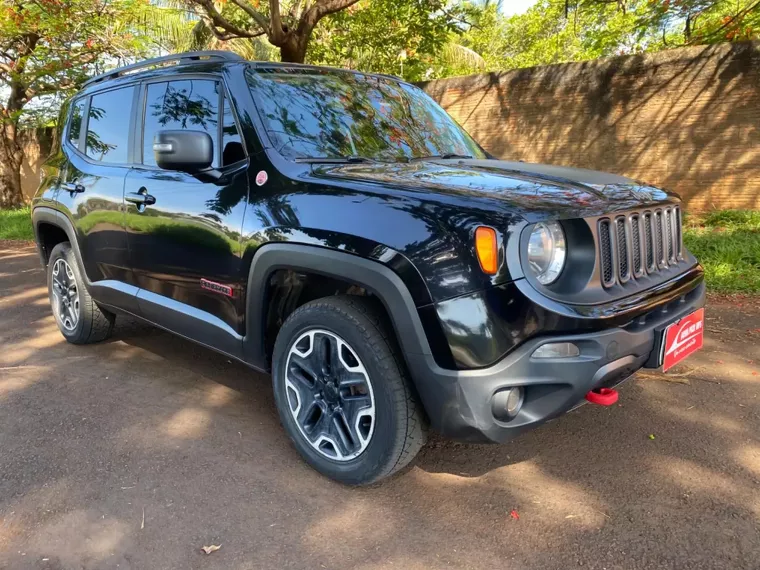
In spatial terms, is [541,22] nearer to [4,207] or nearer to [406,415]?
[4,207]

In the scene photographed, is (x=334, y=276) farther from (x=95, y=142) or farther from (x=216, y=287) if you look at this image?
(x=95, y=142)

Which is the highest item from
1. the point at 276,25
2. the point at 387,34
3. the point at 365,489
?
the point at 387,34

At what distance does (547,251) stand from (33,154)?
18.6 metres

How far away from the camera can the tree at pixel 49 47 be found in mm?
11297

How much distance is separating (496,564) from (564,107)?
8.74 metres

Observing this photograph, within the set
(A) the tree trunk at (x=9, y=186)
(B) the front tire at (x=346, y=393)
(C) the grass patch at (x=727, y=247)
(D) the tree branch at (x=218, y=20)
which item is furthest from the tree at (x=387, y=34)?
(B) the front tire at (x=346, y=393)

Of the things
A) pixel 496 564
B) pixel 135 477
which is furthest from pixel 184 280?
pixel 496 564

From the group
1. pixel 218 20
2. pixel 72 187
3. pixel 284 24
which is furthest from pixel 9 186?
pixel 72 187

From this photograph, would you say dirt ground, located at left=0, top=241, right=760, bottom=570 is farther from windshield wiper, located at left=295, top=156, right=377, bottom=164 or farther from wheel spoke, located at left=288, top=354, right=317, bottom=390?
windshield wiper, located at left=295, top=156, right=377, bottom=164

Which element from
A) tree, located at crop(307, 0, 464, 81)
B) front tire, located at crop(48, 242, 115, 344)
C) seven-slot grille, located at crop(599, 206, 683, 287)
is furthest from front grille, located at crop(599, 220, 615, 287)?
tree, located at crop(307, 0, 464, 81)

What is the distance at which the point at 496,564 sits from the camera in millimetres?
2129

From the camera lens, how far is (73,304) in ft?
14.8

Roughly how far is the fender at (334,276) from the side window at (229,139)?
59 centimetres

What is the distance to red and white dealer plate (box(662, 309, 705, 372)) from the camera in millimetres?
2395
